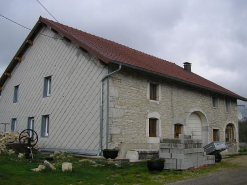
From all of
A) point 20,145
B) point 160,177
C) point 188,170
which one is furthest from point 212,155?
point 20,145

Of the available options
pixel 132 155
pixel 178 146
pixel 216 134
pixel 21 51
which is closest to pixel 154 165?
pixel 178 146

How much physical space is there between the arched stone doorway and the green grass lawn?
6.90 metres

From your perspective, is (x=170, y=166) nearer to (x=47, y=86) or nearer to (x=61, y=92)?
(x=61, y=92)

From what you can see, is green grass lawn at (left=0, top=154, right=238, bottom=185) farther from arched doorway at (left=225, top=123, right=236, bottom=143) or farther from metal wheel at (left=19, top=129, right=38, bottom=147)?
arched doorway at (left=225, top=123, right=236, bottom=143)

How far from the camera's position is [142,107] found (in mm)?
13875

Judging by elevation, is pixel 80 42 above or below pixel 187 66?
below

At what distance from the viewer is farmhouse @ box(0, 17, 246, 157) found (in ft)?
41.3

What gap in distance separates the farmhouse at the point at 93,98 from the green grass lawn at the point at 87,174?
6.65 ft

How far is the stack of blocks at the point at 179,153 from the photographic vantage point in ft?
34.6

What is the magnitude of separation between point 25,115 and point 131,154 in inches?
310

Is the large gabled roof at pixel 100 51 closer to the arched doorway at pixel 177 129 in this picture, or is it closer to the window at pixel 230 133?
the window at pixel 230 133

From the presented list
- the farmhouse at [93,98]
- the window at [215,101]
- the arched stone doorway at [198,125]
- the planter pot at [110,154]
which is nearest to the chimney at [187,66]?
the window at [215,101]

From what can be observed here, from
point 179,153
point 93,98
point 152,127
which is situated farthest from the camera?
point 152,127

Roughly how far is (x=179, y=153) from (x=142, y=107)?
379cm
